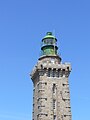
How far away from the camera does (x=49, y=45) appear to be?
6125 centimetres

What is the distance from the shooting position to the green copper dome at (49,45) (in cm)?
6098

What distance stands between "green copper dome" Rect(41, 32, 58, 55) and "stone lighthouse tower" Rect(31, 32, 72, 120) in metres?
0.49

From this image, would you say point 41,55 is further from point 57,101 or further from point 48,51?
point 57,101

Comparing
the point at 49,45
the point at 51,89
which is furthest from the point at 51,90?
the point at 49,45

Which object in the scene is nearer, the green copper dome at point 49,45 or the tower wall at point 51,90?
the tower wall at point 51,90

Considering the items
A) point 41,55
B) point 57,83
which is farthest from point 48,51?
point 57,83

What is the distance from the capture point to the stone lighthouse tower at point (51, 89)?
5459 cm

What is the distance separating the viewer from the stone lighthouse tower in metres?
54.6

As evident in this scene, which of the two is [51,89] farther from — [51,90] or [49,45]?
[49,45]

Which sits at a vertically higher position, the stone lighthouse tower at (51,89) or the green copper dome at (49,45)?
the green copper dome at (49,45)

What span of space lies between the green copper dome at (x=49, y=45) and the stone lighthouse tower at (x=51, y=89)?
0.49m

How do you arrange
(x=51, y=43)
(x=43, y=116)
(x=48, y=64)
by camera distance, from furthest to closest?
(x=51, y=43) → (x=48, y=64) → (x=43, y=116)

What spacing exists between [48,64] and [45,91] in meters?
4.77

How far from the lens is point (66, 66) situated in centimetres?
5812
